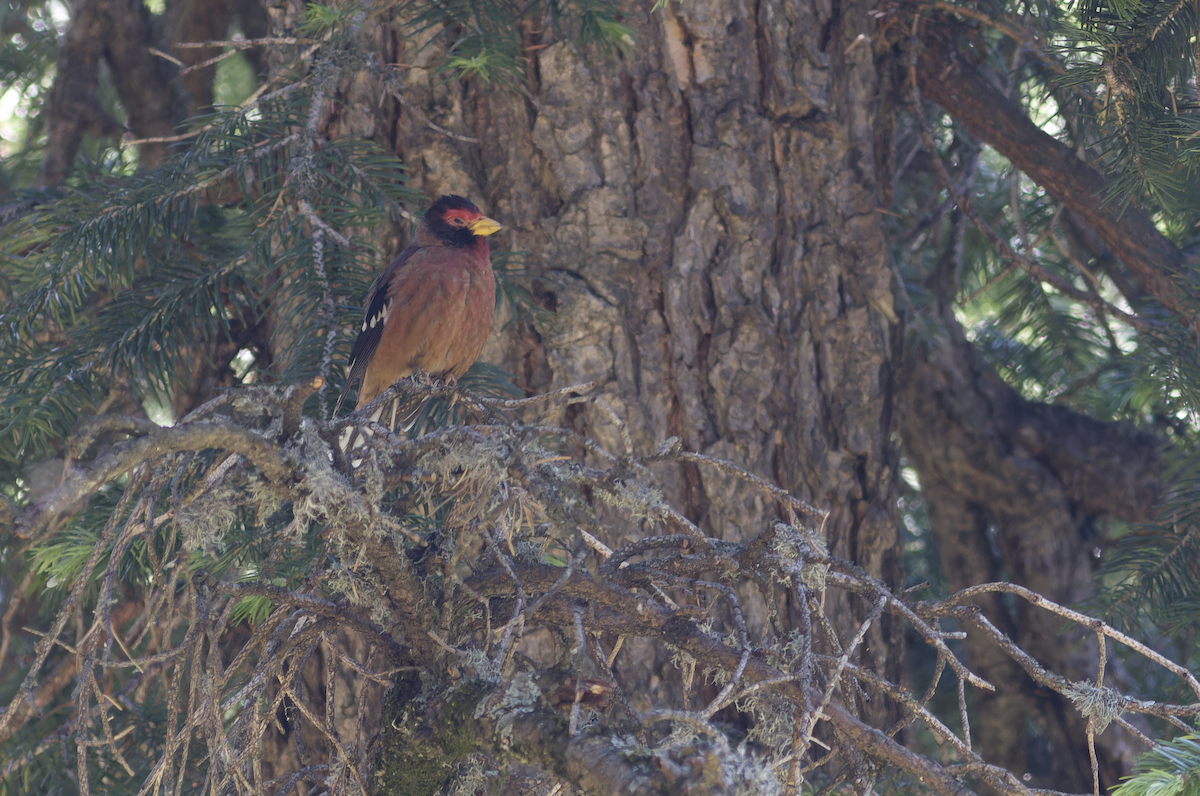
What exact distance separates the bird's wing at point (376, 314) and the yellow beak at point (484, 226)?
20 centimetres

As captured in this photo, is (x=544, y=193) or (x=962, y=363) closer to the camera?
(x=544, y=193)

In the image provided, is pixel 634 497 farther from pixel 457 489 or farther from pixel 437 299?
pixel 437 299

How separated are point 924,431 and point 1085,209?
4.65 ft

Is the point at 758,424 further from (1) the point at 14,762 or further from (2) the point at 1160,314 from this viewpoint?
(1) the point at 14,762

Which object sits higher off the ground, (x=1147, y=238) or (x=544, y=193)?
(x=544, y=193)

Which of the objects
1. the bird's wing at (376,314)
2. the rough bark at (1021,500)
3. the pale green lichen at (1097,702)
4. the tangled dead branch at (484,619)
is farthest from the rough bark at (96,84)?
the pale green lichen at (1097,702)

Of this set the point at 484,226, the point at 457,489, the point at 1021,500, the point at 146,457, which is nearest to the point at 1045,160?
the point at 1021,500

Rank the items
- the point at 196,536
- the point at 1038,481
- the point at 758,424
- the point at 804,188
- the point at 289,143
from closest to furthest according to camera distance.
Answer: the point at 196,536 → the point at 289,143 → the point at 758,424 → the point at 804,188 → the point at 1038,481

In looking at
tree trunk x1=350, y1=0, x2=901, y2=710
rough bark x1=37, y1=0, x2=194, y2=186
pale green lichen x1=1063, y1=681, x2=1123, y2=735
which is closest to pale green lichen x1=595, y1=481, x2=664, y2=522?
pale green lichen x1=1063, y1=681, x2=1123, y2=735

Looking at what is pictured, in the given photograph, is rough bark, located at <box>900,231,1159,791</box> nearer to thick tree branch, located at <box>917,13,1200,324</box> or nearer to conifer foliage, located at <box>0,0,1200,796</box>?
conifer foliage, located at <box>0,0,1200,796</box>

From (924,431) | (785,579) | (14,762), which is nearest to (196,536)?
(785,579)

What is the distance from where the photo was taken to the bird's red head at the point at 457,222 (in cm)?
303

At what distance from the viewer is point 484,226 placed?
123 inches

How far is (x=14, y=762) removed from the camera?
2783 mm
